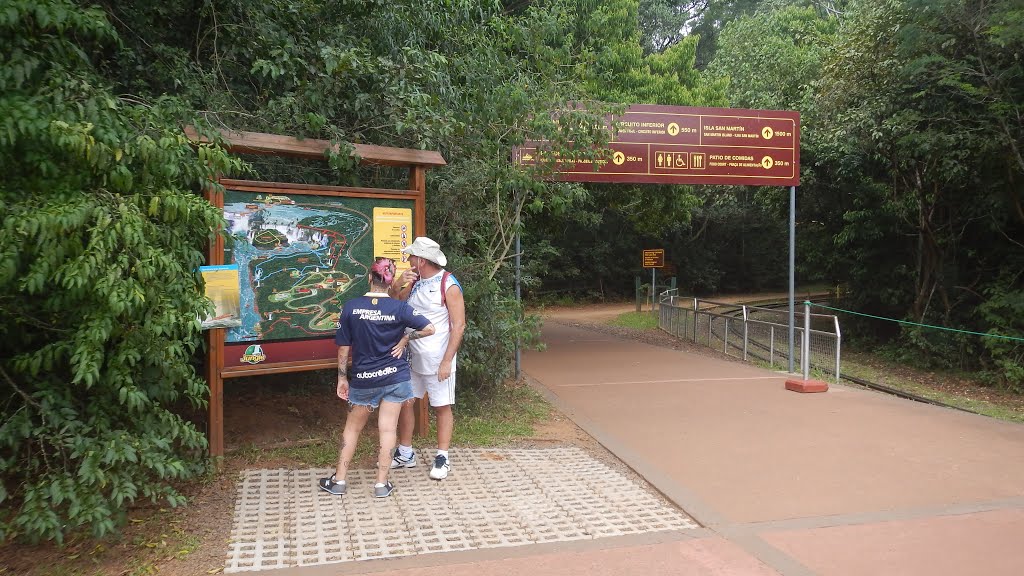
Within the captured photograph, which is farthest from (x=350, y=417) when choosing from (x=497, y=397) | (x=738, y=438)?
(x=738, y=438)

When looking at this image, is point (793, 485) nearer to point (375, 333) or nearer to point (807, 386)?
point (375, 333)

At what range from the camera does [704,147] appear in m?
11.0

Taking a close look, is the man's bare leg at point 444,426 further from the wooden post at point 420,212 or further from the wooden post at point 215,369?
the wooden post at point 215,369

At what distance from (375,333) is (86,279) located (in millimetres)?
1842

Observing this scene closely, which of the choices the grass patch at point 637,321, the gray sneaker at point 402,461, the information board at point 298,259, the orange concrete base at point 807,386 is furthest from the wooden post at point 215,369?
the grass patch at point 637,321

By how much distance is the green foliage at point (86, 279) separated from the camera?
344 cm

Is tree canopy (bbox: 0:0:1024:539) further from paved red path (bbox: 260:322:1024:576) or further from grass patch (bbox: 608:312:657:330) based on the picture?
grass patch (bbox: 608:312:657:330)

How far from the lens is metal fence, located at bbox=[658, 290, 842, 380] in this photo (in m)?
10.9

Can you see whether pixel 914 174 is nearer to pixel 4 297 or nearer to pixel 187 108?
pixel 187 108

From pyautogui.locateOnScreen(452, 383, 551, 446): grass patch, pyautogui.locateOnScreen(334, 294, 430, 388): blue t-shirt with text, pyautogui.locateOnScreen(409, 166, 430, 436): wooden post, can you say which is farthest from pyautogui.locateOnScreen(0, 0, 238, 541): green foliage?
pyautogui.locateOnScreen(452, 383, 551, 446): grass patch

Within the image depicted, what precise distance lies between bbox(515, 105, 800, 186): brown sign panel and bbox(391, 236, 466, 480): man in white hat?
541 centimetres

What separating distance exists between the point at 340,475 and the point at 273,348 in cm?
126

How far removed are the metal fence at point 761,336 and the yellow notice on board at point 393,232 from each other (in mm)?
5077

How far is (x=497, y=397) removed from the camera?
7.86m
